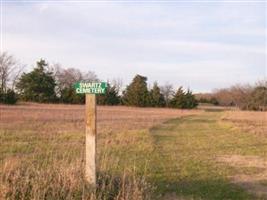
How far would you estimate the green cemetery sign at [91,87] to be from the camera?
332 inches

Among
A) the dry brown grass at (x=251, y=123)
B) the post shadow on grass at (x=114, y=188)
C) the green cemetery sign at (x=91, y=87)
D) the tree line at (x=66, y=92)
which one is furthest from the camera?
the tree line at (x=66, y=92)

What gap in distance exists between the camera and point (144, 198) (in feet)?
28.7

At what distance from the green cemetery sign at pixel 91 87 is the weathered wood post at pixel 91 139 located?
0.56ft

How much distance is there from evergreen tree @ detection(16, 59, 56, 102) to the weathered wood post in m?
73.2

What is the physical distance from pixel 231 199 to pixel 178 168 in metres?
3.74

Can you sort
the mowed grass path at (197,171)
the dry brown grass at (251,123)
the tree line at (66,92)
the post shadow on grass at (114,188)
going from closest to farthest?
1. the post shadow on grass at (114,188)
2. the mowed grass path at (197,171)
3. the dry brown grass at (251,123)
4. the tree line at (66,92)

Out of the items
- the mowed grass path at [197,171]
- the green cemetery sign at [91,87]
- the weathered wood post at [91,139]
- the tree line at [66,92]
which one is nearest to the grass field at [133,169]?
the mowed grass path at [197,171]

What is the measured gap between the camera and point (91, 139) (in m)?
8.62

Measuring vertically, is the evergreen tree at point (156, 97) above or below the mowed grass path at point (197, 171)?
above

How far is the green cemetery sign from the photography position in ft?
27.7

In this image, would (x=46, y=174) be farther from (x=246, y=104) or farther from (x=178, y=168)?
(x=246, y=104)

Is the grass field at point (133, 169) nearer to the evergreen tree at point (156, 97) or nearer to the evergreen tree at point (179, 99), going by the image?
the evergreen tree at point (156, 97)

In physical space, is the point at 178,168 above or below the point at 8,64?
below

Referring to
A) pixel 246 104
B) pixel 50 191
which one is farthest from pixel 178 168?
pixel 246 104
